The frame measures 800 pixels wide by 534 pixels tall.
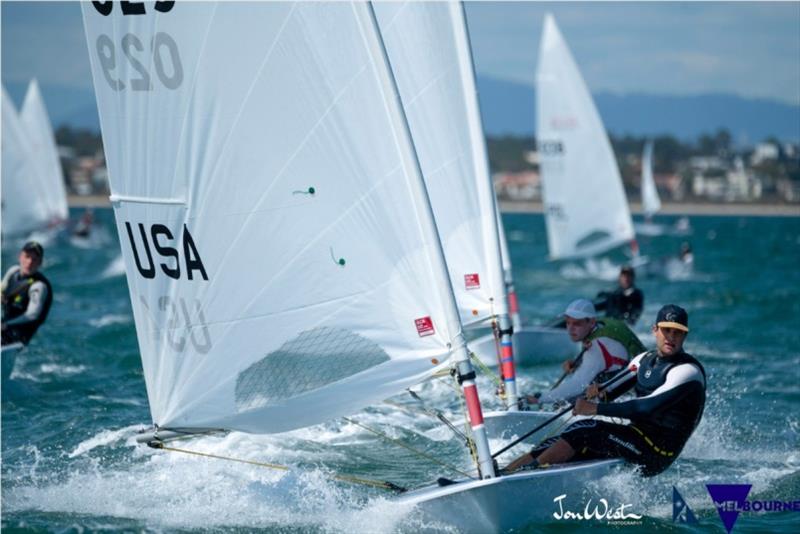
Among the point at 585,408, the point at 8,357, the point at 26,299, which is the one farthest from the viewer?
the point at 26,299

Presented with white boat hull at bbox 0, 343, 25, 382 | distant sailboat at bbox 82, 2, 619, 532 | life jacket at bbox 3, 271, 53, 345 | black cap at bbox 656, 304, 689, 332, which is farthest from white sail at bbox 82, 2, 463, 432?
life jacket at bbox 3, 271, 53, 345

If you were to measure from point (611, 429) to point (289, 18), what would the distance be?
290 centimetres

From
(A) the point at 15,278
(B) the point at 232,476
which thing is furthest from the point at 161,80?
(A) the point at 15,278

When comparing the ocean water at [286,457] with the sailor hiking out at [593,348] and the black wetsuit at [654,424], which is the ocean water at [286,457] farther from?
the sailor hiking out at [593,348]

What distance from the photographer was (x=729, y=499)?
259 inches

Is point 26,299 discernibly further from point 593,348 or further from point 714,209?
point 714,209

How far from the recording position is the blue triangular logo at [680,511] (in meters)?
6.21

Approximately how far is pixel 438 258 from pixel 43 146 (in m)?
24.4

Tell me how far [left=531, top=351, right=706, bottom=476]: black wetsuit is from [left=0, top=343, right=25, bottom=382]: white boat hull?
18.6ft

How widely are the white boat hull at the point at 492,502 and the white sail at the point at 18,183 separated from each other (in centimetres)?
2094

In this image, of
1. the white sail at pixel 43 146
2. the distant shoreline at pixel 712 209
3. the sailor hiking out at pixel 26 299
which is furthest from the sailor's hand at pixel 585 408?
the distant shoreline at pixel 712 209

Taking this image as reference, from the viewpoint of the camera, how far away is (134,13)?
5668 millimetres

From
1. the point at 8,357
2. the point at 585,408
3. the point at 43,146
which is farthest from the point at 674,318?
the point at 43,146

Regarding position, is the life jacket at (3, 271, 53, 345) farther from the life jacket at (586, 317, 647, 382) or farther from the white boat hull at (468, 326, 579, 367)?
the life jacket at (586, 317, 647, 382)
